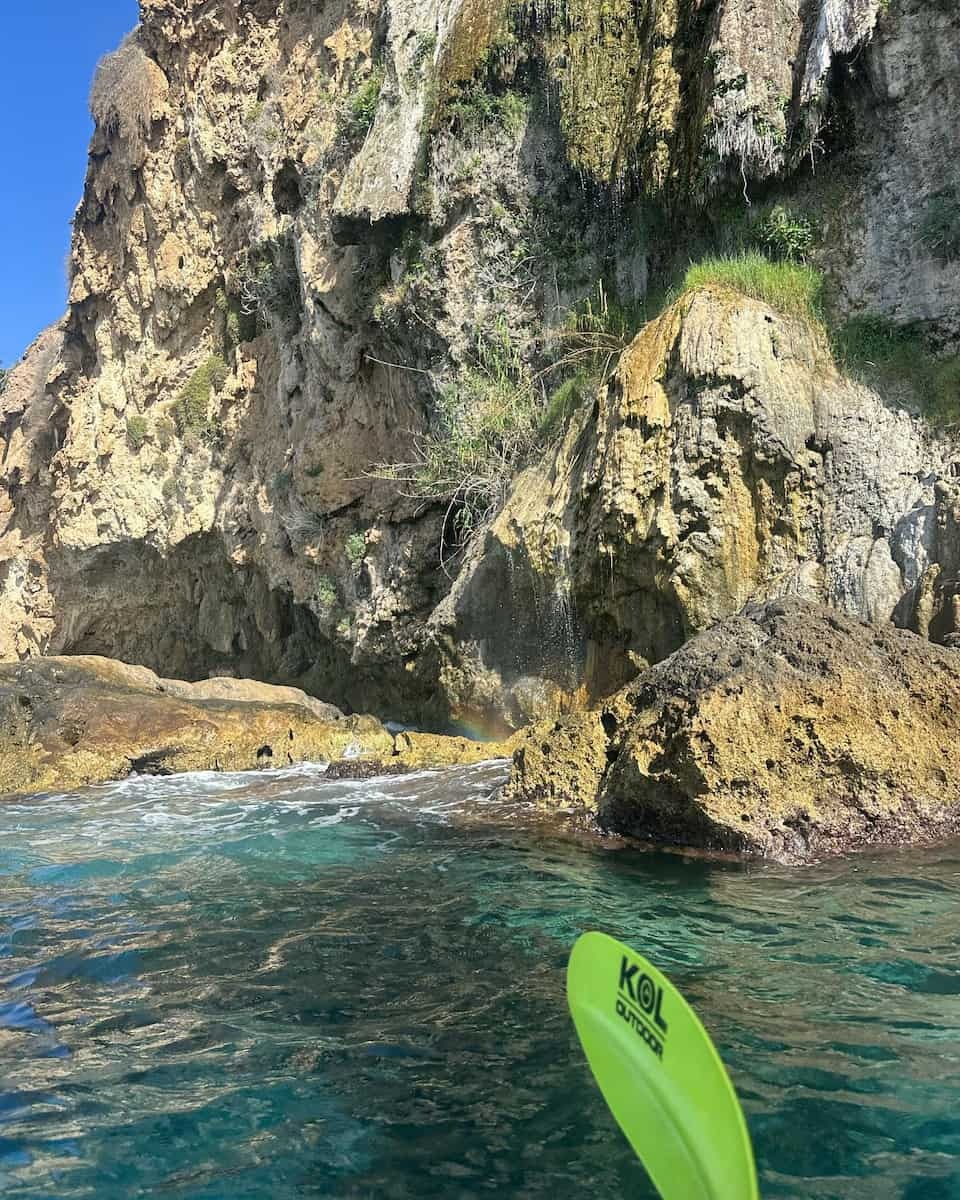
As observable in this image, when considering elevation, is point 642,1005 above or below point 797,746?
below

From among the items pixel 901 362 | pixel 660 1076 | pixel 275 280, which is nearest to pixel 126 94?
pixel 275 280

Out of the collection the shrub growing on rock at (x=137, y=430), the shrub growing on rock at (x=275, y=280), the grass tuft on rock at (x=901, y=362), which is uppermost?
the shrub growing on rock at (x=275, y=280)

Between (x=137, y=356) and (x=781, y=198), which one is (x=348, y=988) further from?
(x=137, y=356)

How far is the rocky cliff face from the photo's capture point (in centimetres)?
823

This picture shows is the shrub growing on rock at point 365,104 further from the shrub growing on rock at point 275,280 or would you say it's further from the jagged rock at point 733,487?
the jagged rock at point 733,487

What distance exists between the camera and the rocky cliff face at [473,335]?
8.23 meters

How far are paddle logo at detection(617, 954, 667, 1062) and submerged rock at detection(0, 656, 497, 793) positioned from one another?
23.3 feet

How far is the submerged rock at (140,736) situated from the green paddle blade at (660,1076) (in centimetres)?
702

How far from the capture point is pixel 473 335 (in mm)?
11695

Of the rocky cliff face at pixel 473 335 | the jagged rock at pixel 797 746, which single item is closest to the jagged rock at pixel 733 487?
the rocky cliff face at pixel 473 335

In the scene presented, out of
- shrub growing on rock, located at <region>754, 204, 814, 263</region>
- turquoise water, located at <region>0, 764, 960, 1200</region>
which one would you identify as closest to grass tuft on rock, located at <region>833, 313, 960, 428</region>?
shrub growing on rock, located at <region>754, 204, 814, 263</region>

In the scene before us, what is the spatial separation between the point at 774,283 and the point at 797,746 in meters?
4.93

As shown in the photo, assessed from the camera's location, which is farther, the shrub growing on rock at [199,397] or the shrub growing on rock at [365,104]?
the shrub growing on rock at [199,397]

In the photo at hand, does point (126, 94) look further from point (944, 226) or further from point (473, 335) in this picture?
point (944, 226)
